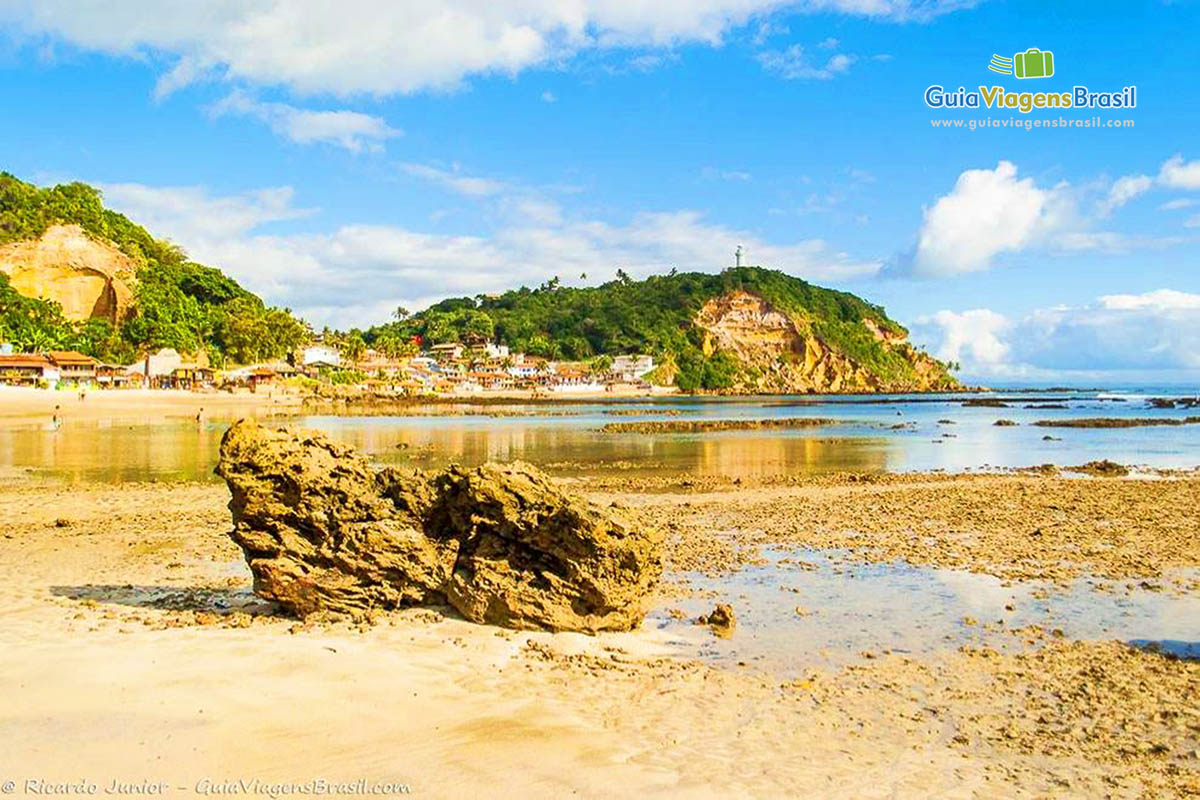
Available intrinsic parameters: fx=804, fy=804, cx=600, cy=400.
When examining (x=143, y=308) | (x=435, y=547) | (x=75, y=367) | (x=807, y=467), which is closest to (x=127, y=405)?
(x=75, y=367)

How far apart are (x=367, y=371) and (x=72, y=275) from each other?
43.3m

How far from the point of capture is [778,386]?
192375 millimetres

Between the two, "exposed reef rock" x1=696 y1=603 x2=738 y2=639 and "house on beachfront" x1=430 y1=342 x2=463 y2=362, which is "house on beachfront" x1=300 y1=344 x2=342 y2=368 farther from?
"exposed reef rock" x1=696 y1=603 x2=738 y2=639

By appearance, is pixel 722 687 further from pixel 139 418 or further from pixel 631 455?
pixel 139 418

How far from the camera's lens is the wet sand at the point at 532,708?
562cm

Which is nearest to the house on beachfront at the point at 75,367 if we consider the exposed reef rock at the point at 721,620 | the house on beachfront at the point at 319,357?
the house on beachfront at the point at 319,357

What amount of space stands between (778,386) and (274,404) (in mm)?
136189

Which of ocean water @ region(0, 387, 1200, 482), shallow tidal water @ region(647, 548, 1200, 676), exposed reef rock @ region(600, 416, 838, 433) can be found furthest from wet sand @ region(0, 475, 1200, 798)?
exposed reef rock @ region(600, 416, 838, 433)

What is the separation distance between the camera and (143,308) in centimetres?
10181

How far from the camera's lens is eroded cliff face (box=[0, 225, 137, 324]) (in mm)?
97250

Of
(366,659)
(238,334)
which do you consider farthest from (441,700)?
(238,334)

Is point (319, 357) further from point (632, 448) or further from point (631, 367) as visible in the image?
point (632, 448)

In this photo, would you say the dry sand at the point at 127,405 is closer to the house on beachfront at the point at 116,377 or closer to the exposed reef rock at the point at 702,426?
the house on beachfront at the point at 116,377

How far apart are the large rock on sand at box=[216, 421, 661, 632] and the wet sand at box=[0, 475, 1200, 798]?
1.18 feet
